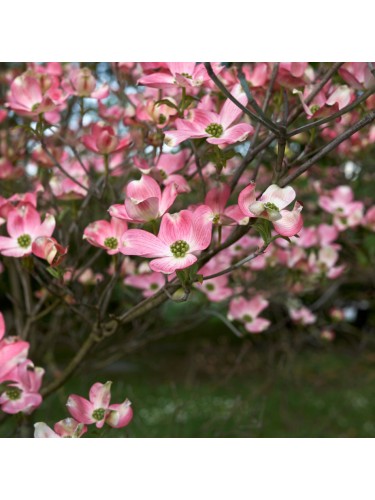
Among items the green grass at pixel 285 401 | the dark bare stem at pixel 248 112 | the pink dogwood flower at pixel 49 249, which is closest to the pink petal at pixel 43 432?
the pink dogwood flower at pixel 49 249

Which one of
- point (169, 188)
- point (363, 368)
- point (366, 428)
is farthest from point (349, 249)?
point (363, 368)

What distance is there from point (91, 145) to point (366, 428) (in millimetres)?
4031

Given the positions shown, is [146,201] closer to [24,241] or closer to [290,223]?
[290,223]

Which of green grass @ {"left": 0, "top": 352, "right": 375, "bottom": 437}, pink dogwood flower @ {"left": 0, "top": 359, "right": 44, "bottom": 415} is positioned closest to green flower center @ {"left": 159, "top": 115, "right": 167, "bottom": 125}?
pink dogwood flower @ {"left": 0, "top": 359, "right": 44, "bottom": 415}

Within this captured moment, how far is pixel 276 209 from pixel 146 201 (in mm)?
166

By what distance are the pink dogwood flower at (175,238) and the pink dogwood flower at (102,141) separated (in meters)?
0.34

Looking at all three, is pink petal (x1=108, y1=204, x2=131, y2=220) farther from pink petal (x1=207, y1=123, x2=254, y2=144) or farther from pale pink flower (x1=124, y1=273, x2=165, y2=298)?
pale pink flower (x1=124, y1=273, x2=165, y2=298)

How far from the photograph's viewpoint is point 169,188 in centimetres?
78

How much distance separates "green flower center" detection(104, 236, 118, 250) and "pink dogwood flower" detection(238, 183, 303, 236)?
0.90 feet

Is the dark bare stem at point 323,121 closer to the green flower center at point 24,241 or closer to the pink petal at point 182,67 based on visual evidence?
the pink petal at point 182,67

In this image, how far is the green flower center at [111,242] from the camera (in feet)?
3.09

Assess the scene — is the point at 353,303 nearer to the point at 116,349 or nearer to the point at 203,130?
the point at 116,349

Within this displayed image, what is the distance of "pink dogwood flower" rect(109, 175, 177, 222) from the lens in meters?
0.77

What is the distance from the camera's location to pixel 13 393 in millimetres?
932
